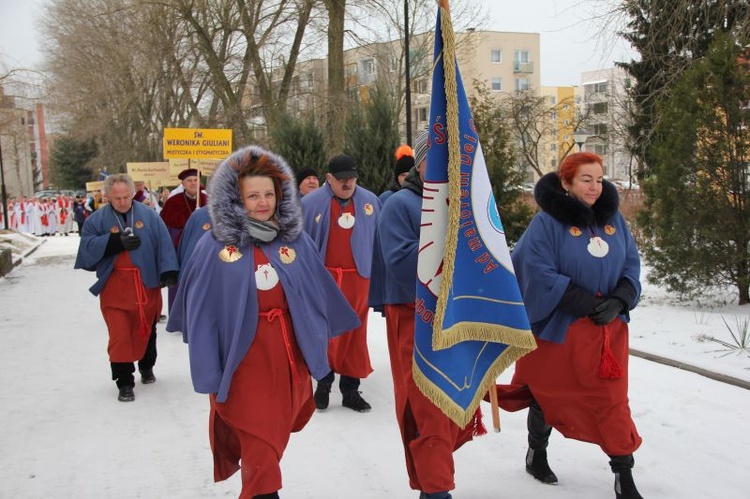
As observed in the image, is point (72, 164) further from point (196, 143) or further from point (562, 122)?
point (196, 143)

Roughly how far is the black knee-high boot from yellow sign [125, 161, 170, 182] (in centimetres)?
1446

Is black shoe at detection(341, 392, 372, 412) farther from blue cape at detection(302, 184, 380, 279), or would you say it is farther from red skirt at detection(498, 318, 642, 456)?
red skirt at detection(498, 318, 642, 456)

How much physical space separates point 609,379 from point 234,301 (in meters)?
2.03

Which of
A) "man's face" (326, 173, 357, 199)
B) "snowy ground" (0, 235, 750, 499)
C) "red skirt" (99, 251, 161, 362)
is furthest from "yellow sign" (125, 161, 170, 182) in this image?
"man's face" (326, 173, 357, 199)

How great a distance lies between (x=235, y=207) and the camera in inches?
155

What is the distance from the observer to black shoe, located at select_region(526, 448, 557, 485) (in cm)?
462

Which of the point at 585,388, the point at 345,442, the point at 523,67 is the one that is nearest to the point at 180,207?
the point at 345,442

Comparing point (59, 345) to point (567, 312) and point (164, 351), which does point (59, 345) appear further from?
point (567, 312)

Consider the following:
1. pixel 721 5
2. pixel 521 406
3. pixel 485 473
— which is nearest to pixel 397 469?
pixel 485 473

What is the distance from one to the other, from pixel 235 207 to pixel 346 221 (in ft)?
9.40

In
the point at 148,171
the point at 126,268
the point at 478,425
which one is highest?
the point at 148,171

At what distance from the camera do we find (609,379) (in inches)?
165

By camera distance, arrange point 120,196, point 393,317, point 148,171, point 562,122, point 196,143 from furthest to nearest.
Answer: point 562,122, point 148,171, point 196,143, point 120,196, point 393,317

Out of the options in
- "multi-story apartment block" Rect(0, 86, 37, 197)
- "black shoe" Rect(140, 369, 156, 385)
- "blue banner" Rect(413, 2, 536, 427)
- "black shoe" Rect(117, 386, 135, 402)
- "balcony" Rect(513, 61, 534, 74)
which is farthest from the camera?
"balcony" Rect(513, 61, 534, 74)
